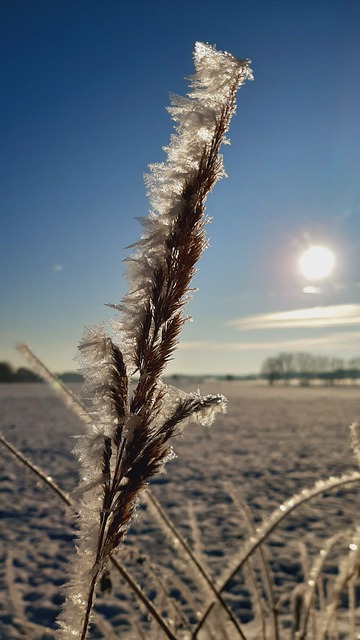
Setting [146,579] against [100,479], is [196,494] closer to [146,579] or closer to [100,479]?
[146,579]

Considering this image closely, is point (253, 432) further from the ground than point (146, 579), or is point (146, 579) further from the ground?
point (253, 432)

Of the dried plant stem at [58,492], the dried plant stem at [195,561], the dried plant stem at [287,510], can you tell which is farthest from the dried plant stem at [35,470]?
the dried plant stem at [287,510]

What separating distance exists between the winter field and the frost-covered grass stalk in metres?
0.09

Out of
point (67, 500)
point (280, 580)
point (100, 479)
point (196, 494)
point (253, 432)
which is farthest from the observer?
point (253, 432)

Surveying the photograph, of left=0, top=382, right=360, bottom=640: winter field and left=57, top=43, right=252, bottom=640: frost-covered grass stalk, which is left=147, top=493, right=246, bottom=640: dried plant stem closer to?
left=0, top=382, right=360, bottom=640: winter field

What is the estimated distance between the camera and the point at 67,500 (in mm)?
1155

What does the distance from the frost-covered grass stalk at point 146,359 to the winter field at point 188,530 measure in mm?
88

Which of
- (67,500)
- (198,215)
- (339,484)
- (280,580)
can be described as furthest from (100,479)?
(280,580)

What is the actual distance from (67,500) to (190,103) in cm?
86

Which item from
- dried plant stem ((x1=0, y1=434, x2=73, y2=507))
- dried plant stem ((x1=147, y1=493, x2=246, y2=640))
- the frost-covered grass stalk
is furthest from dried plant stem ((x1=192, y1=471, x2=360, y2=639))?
the frost-covered grass stalk

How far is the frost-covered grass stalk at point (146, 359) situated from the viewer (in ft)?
2.34

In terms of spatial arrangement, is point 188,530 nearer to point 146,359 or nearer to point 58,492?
point 58,492

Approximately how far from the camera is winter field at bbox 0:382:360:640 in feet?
7.25

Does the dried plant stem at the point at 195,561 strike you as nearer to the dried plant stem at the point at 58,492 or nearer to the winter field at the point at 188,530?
the winter field at the point at 188,530
